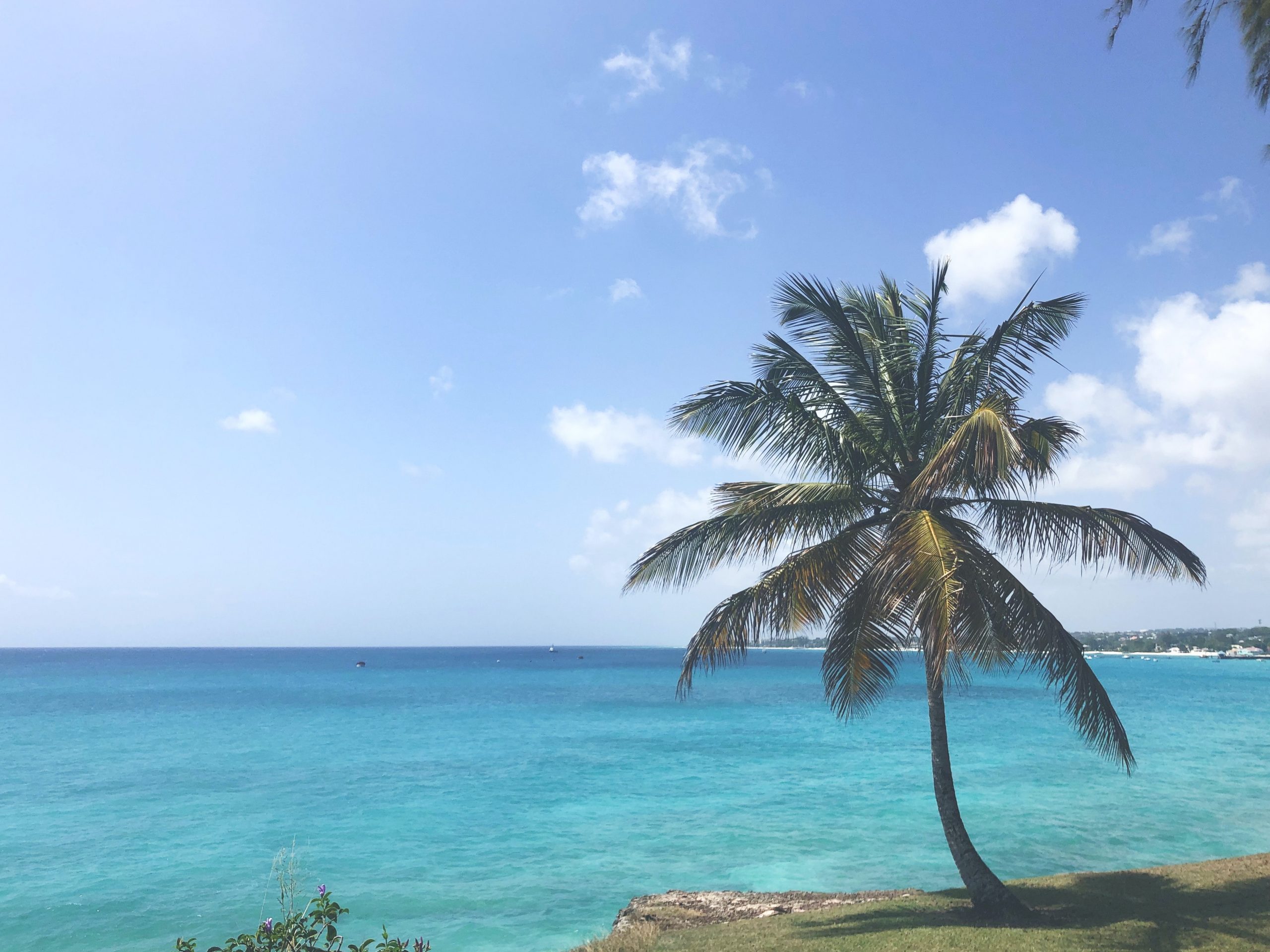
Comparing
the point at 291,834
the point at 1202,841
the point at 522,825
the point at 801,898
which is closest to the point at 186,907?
the point at 291,834

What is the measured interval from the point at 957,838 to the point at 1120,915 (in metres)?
1.82

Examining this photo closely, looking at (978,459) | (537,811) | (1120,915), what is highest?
(978,459)

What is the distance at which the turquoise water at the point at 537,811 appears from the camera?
1427cm

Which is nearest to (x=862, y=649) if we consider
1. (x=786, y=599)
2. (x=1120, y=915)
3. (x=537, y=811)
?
(x=786, y=599)

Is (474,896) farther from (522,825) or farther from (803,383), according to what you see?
(803,383)

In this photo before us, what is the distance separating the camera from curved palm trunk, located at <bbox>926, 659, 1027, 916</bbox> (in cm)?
838

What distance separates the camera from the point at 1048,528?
28.2 feet

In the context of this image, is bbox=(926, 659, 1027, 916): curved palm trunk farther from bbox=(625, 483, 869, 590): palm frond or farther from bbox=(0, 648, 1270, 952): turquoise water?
bbox=(0, 648, 1270, 952): turquoise water

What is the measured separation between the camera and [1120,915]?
27.0 feet

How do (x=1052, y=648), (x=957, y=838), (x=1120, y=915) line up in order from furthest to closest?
(x=957, y=838) < (x=1120, y=915) < (x=1052, y=648)

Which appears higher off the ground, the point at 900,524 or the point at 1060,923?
the point at 900,524

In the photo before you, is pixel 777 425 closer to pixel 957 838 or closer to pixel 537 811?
pixel 957 838

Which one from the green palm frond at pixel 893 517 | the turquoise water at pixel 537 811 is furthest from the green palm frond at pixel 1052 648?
the turquoise water at pixel 537 811

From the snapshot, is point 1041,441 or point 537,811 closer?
point 1041,441
